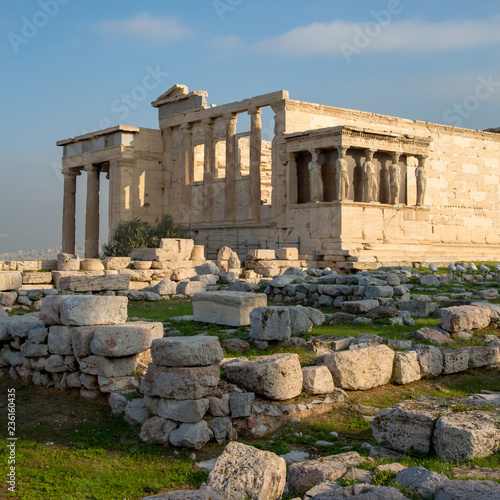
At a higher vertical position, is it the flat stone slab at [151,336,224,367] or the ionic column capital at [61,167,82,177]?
the ionic column capital at [61,167,82,177]

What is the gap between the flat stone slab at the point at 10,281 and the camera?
44.4 ft

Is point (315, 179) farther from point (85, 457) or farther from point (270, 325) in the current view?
point (85, 457)

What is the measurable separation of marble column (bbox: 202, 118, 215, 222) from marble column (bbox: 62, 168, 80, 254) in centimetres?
721

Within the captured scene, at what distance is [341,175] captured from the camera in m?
22.2

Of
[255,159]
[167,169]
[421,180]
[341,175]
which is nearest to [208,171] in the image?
[167,169]

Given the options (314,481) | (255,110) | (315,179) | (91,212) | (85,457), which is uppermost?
(255,110)

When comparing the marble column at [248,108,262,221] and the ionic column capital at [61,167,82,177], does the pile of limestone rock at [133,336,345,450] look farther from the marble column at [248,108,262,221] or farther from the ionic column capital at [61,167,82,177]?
the ionic column capital at [61,167,82,177]

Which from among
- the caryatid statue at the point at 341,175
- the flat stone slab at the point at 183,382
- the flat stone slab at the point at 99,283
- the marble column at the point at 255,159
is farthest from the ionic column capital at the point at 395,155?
the flat stone slab at the point at 183,382

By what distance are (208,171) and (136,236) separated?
18.1 ft

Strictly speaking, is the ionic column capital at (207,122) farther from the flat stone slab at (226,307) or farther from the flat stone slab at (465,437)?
the flat stone slab at (465,437)

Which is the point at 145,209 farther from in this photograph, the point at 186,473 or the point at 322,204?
the point at 186,473

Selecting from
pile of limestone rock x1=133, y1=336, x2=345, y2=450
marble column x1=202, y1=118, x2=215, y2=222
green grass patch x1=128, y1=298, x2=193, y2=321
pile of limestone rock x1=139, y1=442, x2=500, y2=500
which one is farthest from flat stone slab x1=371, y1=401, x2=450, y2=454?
marble column x1=202, y1=118, x2=215, y2=222

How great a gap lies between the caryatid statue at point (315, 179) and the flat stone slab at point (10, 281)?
11704mm

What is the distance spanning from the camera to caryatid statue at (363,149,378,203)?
23.0 m
